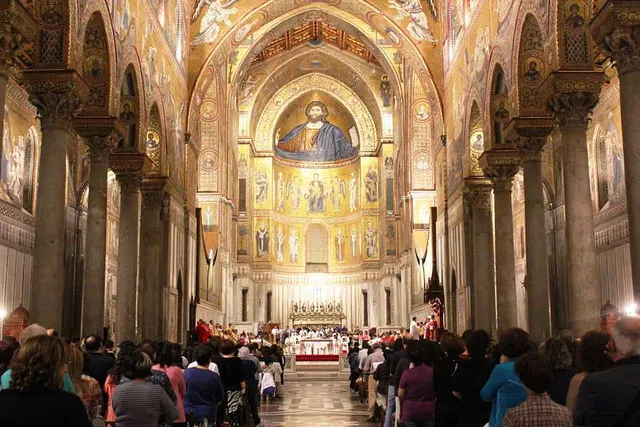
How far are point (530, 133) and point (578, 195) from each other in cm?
348

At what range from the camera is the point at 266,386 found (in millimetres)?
19641

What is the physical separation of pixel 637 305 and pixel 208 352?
18.4 feet

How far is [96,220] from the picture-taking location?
17.6 m

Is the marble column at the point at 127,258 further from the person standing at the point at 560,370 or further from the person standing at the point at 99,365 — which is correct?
the person standing at the point at 560,370

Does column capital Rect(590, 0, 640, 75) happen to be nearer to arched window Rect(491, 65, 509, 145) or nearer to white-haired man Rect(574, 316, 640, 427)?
white-haired man Rect(574, 316, 640, 427)

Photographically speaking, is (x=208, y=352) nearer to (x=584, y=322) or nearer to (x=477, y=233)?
(x=584, y=322)

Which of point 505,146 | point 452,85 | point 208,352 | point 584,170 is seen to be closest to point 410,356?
point 208,352

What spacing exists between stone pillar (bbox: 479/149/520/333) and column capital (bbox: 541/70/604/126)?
5.47 meters

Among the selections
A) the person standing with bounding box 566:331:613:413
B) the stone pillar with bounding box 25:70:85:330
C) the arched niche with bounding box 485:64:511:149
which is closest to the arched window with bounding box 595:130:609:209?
the arched niche with bounding box 485:64:511:149

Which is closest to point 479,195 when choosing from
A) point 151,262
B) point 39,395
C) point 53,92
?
point 151,262

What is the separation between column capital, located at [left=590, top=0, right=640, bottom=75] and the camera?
11.2 meters

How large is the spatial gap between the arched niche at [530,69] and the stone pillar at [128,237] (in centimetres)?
992

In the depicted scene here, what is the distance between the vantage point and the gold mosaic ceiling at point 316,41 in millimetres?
44188

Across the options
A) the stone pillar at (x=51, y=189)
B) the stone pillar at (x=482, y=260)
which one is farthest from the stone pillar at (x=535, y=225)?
the stone pillar at (x=51, y=189)
